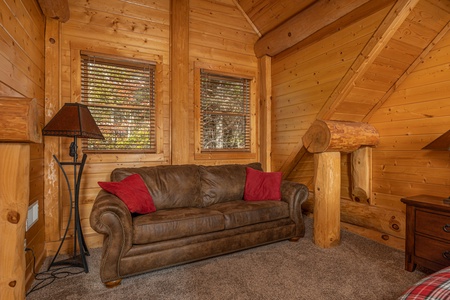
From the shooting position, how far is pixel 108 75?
10.00ft

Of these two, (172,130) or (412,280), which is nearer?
(412,280)

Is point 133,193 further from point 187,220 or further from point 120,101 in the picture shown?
point 120,101

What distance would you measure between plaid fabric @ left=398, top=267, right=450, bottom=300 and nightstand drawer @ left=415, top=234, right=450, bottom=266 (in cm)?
130

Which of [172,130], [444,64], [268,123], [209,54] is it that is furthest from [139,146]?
[444,64]

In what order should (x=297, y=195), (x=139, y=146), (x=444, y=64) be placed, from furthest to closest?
(x=139, y=146) → (x=297, y=195) → (x=444, y=64)

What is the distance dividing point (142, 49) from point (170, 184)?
1772 mm

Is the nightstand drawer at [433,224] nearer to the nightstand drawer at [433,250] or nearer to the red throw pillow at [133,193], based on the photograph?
the nightstand drawer at [433,250]

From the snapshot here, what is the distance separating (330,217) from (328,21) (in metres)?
2.15

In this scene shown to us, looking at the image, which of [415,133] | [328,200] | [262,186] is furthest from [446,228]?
[262,186]

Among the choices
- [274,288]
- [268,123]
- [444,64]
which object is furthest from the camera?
[268,123]

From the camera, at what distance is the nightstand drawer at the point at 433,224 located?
77.8 inches

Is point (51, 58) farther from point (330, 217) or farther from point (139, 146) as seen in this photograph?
point (330, 217)

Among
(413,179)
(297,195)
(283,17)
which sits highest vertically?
(283,17)

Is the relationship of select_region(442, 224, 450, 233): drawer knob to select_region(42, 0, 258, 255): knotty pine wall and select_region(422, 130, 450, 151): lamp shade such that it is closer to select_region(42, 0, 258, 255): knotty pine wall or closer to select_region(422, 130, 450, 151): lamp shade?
select_region(422, 130, 450, 151): lamp shade
